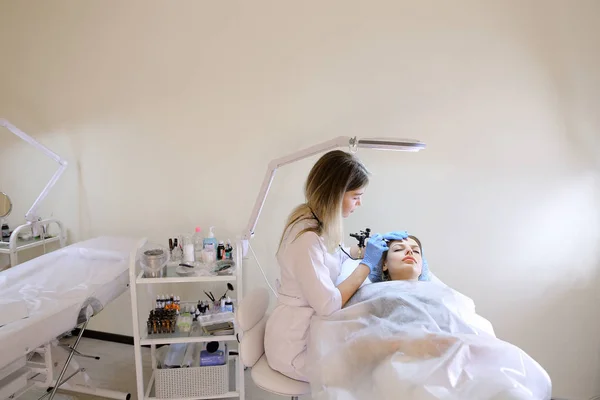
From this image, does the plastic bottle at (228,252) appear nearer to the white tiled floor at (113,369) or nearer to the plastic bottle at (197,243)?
the plastic bottle at (197,243)

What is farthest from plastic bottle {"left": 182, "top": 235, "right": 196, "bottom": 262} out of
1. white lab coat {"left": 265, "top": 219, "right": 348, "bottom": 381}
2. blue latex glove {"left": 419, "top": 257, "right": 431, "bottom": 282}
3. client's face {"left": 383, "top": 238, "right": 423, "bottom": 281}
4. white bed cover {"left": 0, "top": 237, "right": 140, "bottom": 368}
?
blue latex glove {"left": 419, "top": 257, "right": 431, "bottom": 282}

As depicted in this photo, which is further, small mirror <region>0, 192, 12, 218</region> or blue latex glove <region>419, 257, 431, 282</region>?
small mirror <region>0, 192, 12, 218</region>

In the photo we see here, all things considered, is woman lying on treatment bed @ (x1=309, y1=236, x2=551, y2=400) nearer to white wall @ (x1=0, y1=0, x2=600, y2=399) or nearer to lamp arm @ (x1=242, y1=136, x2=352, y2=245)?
lamp arm @ (x1=242, y1=136, x2=352, y2=245)

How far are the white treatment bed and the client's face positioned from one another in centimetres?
105

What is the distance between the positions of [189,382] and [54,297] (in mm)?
676

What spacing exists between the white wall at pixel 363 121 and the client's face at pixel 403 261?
538 millimetres

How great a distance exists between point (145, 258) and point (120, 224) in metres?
0.74

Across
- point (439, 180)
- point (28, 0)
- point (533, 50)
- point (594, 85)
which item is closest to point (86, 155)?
point (28, 0)

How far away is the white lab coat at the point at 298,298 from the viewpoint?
121 cm

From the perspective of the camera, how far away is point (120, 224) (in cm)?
231

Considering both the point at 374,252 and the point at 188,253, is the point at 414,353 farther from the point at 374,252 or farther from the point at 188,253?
the point at 188,253

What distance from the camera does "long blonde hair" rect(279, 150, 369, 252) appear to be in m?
1.28

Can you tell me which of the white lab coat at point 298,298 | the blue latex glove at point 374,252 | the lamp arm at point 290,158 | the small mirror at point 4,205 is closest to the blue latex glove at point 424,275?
the blue latex glove at point 374,252

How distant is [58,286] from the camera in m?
1.64
